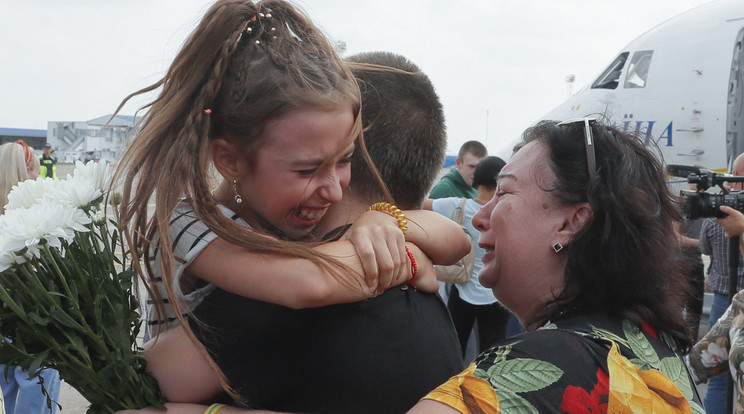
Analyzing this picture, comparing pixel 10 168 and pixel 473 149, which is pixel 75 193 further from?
pixel 473 149

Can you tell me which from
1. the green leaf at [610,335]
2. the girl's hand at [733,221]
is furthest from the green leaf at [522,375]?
the girl's hand at [733,221]

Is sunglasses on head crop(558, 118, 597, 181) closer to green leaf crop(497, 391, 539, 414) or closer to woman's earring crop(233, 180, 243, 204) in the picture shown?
green leaf crop(497, 391, 539, 414)

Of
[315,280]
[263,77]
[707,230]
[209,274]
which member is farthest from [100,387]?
[707,230]

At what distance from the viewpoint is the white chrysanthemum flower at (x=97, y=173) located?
1778 millimetres

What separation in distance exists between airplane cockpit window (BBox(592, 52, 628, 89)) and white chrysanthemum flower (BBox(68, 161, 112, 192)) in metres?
10.4

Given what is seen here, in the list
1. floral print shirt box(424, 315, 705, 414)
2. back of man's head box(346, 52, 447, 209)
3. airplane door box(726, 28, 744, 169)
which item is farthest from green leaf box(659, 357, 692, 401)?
airplane door box(726, 28, 744, 169)

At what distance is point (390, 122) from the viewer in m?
1.66

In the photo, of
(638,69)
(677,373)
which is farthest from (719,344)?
(638,69)

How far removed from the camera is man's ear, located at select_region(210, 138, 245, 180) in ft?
5.43

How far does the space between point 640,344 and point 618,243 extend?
0.23 metres

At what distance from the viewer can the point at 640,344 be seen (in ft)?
4.94

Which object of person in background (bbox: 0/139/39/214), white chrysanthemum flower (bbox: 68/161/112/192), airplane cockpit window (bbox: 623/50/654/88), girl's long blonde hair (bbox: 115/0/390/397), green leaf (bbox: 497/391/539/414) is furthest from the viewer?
airplane cockpit window (bbox: 623/50/654/88)

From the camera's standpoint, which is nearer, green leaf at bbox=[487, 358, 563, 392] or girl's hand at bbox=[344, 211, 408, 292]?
green leaf at bbox=[487, 358, 563, 392]

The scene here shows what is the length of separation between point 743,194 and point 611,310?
326 centimetres
